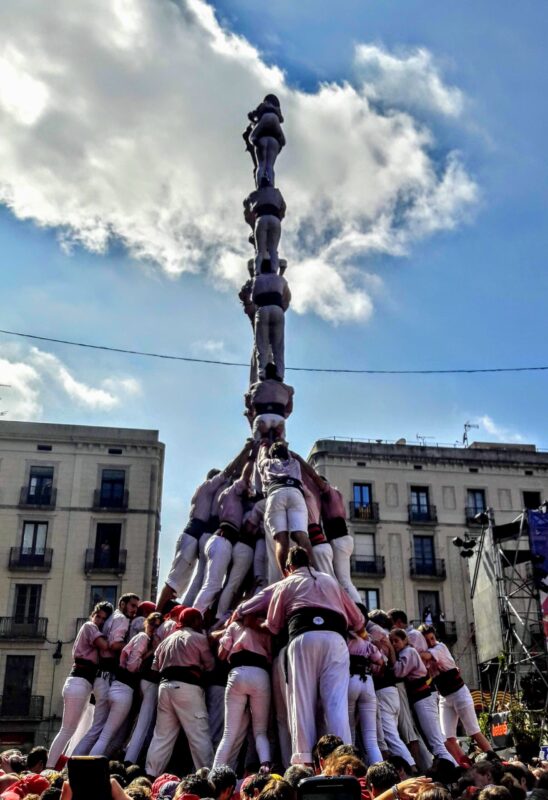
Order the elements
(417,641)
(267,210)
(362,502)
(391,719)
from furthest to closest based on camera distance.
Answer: (362,502), (267,210), (417,641), (391,719)

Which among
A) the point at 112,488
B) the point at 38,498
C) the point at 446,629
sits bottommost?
the point at 446,629

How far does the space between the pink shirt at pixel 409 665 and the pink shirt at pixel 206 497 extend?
3947 millimetres

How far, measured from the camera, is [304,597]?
25.6 feet

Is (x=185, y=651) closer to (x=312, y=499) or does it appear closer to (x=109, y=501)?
(x=312, y=499)

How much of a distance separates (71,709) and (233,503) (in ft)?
11.3

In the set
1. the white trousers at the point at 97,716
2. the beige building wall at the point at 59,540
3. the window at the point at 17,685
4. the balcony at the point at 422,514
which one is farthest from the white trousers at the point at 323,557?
the balcony at the point at 422,514

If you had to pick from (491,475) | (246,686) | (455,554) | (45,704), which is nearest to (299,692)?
(246,686)

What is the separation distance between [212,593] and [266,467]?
73.1 inches

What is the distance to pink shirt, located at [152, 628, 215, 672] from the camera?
877cm

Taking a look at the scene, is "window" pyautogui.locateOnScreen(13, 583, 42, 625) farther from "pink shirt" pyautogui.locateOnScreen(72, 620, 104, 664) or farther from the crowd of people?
the crowd of people

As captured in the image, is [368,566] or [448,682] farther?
[368,566]

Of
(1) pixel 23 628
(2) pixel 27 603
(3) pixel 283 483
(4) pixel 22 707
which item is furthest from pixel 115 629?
(2) pixel 27 603

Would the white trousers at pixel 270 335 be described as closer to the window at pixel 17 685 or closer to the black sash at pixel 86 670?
the black sash at pixel 86 670

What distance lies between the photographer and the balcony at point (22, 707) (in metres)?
28.9
